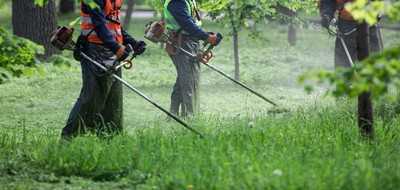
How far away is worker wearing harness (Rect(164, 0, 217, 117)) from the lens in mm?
10664

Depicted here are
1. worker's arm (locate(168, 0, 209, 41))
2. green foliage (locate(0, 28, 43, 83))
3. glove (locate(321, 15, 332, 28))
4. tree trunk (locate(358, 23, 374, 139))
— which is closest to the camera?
green foliage (locate(0, 28, 43, 83))

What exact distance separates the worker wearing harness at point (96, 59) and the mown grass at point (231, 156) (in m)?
0.41

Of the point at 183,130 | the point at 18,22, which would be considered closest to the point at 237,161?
the point at 183,130

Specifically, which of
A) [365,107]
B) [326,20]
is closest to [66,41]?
[365,107]

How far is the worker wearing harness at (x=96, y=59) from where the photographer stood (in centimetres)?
859

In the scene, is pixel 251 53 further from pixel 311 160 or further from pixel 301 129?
pixel 311 160

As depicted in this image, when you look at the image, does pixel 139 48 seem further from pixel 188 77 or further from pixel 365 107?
pixel 365 107

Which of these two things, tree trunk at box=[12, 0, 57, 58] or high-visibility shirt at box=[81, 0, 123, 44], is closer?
high-visibility shirt at box=[81, 0, 123, 44]

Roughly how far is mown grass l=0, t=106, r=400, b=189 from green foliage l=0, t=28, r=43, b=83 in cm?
75

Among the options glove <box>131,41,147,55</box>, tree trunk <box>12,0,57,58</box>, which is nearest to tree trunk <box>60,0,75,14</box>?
tree trunk <box>12,0,57,58</box>

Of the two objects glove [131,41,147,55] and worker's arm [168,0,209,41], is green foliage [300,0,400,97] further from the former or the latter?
worker's arm [168,0,209,41]

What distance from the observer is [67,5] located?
30812mm

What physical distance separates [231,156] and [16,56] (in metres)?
2.19

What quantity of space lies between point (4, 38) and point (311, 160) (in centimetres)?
282
